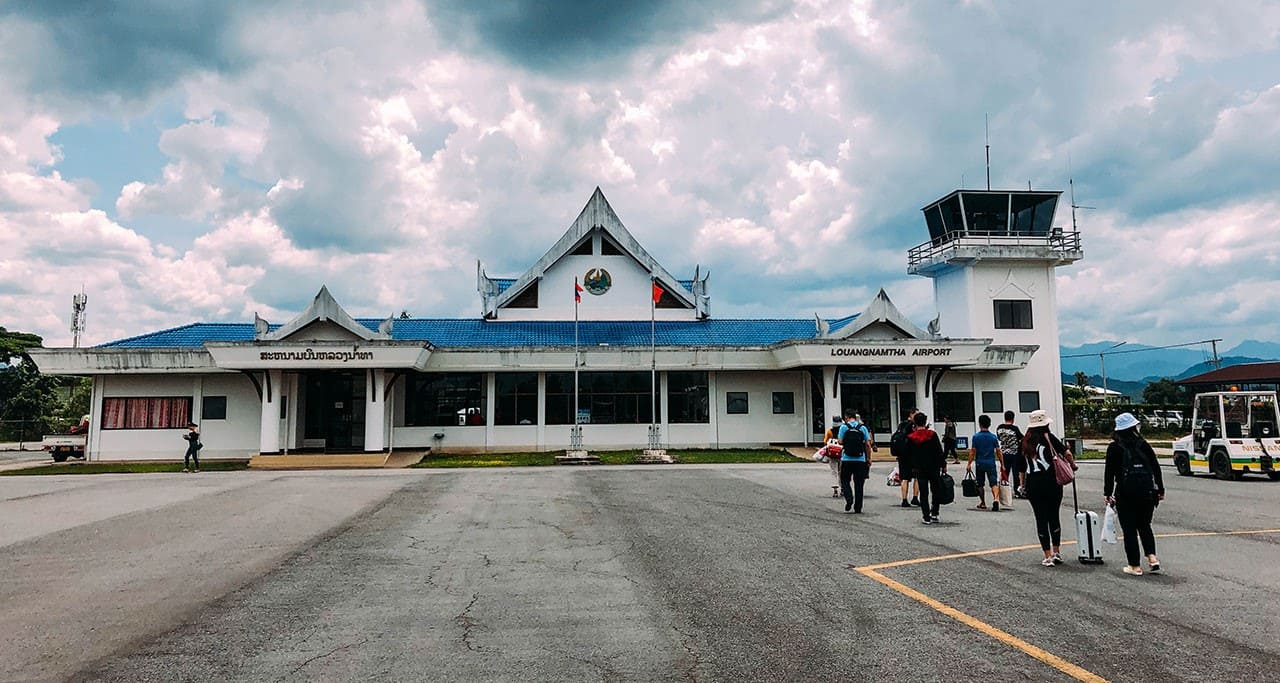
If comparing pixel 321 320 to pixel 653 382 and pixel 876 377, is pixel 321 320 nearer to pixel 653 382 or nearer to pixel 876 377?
pixel 653 382

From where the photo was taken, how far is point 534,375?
30.1m

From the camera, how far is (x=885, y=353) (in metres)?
29.0

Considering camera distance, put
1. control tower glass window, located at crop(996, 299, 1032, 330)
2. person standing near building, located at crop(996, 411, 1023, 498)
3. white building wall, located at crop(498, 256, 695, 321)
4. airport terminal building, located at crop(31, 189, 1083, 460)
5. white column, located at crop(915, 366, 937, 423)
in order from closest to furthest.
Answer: person standing near building, located at crop(996, 411, 1023, 498) < airport terminal building, located at crop(31, 189, 1083, 460) < white column, located at crop(915, 366, 937, 423) < white building wall, located at crop(498, 256, 695, 321) < control tower glass window, located at crop(996, 299, 1032, 330)

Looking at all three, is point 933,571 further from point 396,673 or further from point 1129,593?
point 396,673

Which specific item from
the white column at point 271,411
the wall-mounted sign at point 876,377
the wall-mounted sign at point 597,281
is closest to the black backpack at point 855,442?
the wall-mounted sign at point 876,377

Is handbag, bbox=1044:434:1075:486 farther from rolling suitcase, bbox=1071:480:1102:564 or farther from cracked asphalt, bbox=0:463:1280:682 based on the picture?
cracked asphalt, bbox=0:463:1280:682

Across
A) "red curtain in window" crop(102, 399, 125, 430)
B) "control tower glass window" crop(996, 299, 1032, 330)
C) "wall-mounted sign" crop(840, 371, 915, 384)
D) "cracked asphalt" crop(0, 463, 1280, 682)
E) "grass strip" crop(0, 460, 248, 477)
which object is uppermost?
"control tower glass window" crop(996, 299, 1032, 330)

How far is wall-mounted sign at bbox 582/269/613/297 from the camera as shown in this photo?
111ft

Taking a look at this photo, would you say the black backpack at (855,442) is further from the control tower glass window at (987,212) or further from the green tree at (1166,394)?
the green tree at (1166,394)

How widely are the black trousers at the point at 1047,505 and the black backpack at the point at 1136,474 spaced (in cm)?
67

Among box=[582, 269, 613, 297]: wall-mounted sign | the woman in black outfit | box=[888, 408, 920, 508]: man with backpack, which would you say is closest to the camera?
the woman in black outfit

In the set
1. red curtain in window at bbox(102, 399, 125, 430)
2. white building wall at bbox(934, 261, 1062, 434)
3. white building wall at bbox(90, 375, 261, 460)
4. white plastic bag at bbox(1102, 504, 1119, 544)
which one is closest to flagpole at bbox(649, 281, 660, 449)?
white building wall at bbox(934, 261, 1062, 434)

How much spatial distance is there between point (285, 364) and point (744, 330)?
18.6 meters

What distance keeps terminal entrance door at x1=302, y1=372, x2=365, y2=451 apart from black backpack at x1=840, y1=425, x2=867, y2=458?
2167cm
